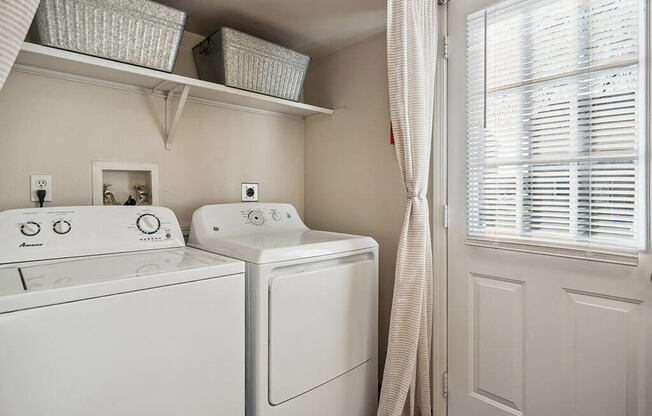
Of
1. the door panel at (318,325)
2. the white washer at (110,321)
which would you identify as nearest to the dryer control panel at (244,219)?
the white washer at (110,321)

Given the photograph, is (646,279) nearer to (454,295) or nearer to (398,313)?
(454,295)

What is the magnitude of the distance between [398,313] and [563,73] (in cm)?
124

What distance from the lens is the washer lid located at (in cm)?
92

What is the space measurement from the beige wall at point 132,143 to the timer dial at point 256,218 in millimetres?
241

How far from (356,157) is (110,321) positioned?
1629 millimetres

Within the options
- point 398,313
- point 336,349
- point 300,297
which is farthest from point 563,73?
point 336,349

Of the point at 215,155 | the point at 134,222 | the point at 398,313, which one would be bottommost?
the point at 398,313

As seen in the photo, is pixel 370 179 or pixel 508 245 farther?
pixel 370 179

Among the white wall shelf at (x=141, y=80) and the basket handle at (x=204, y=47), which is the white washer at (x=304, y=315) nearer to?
the white wall shelf at (x=141, y=80)

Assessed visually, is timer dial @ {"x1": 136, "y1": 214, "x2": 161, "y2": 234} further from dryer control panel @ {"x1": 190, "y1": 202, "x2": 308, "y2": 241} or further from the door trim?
the door trim

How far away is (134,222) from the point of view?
61.3 inches

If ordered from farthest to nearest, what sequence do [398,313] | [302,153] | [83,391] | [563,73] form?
[302,153], [398,313], [563,73], [83,391]

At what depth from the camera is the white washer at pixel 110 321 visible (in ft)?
2.96

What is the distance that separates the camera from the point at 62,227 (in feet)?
4.58
